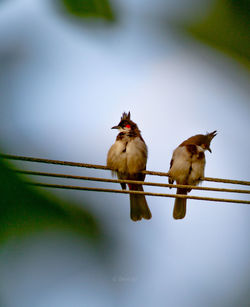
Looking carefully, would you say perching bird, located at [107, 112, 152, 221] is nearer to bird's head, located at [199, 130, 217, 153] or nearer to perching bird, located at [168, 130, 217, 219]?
perching bird, located at [168, 130, 217, 219]

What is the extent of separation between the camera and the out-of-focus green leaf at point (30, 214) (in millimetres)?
457

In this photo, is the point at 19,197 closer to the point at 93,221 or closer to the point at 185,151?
the point at 93,221

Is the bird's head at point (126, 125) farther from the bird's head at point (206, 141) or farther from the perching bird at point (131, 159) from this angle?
the bird's head at point (206, 141)

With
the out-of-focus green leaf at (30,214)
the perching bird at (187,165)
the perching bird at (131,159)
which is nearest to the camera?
the out-of-focus green leaf at (30,214)

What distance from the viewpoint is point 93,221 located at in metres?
0.51

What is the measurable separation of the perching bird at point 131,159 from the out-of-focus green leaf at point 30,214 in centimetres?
620

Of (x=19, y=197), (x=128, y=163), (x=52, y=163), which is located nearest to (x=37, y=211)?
(x=19, y=197)

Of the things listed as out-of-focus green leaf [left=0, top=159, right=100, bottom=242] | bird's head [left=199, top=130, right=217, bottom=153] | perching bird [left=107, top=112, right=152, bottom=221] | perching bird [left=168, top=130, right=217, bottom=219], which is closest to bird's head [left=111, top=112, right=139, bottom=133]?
perching bird [left=107, top=112, right=152, bottom=221]

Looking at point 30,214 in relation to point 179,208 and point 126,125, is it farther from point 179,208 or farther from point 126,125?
point 179,208

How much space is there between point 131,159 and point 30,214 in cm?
643

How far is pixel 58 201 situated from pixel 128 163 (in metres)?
6.40

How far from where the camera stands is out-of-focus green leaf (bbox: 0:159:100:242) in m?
0.46

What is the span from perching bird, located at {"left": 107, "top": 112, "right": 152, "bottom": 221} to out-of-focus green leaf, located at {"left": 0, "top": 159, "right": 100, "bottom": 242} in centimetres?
620

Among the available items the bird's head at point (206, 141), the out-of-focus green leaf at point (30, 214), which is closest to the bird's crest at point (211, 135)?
the bird's head at point (206, 141)
